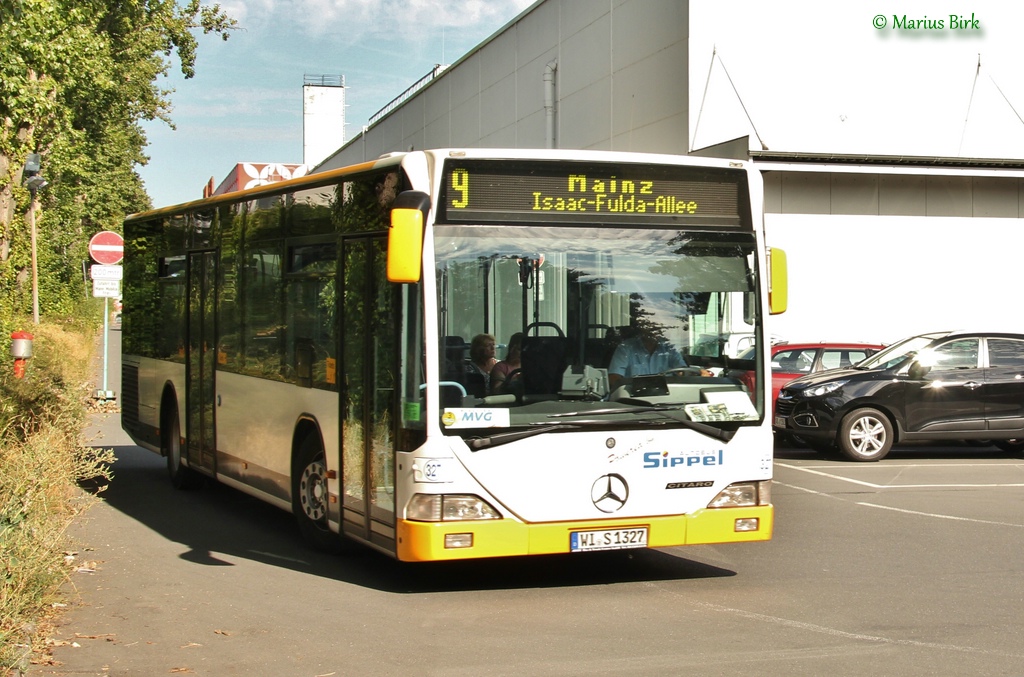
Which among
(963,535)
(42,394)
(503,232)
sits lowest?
(963,535)

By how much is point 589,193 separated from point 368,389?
1872 mm

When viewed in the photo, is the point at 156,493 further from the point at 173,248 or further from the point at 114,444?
the point at 114,444

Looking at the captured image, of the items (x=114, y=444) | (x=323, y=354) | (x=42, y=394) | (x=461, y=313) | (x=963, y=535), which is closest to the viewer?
(x=461, y=313)

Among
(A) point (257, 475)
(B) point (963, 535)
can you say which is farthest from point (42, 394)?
(B) point (963, 535)

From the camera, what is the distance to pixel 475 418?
25.6 ft

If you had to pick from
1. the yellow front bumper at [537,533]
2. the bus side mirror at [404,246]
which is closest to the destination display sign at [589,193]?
the bus side mirror at [404,246]

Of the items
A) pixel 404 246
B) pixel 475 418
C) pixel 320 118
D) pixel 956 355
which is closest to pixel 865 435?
pixel 956 355

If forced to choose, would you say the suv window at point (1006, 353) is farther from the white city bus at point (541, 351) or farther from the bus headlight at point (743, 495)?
the bus headlight at point (743, 495)

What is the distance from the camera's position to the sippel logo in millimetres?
8055

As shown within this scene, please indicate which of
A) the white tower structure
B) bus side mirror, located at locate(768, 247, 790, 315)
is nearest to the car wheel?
bus side mirror, located at locate(768, 247, 790, 315)

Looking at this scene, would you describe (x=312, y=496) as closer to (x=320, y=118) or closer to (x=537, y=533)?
(x=537, y=533)

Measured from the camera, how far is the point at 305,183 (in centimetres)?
990

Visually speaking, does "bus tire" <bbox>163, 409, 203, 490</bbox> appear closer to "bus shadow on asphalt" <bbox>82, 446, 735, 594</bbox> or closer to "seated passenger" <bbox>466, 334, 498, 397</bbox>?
"bus shadow on asphalt" <bbox>82, 446, 735, 594</bbox>

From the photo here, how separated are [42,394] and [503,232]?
6.66 m
